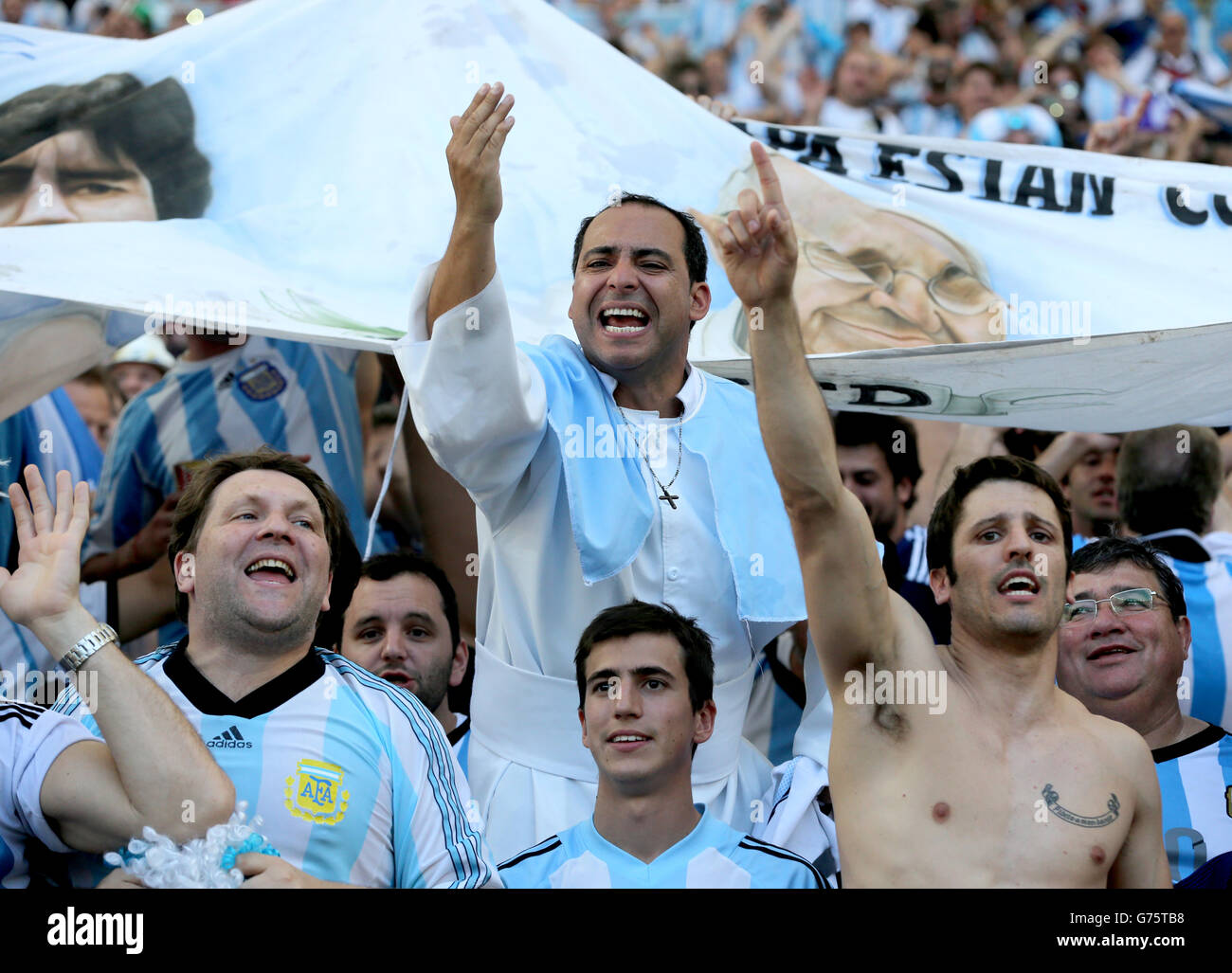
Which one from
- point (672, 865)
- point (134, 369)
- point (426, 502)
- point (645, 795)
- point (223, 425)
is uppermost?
point (134, 369)

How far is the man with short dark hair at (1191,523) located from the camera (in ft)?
12.3

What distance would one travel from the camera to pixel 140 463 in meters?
4.34

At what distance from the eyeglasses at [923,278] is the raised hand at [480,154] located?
1.20 metres

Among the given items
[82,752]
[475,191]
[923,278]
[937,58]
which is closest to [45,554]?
[82,752]

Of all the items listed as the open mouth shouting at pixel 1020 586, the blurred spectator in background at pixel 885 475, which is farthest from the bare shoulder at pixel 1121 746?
the blurred spectator in background at pixel 885 475

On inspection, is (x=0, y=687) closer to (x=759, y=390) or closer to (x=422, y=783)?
(x=422, y=783)

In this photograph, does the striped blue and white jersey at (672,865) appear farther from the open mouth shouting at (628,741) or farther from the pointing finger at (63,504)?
the pointing finger at (63,504)

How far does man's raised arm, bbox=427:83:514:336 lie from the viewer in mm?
2742

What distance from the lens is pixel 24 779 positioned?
8.28 feet

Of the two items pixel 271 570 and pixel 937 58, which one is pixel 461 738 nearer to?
pixel 271 570

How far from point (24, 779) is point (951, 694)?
1.58m

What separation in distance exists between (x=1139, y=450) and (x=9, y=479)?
3108mm

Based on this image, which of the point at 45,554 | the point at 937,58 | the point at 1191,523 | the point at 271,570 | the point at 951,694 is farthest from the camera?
the point at 937,58

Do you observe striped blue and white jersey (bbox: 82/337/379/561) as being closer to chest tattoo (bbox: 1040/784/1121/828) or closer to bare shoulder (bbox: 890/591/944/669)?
bare shoulder (bbox: 890/591/944/669)
